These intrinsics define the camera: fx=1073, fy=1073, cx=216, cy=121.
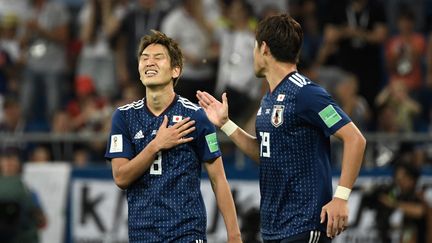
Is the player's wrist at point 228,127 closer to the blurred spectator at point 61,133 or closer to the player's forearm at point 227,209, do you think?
the player's forearm at point 227,209

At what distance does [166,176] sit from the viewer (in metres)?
6.95

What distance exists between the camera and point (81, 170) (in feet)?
44.5

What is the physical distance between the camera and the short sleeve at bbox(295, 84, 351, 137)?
6.84m

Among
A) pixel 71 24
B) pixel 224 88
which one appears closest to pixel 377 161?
pixel 224 88

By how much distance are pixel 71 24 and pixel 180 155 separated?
9.63 metres

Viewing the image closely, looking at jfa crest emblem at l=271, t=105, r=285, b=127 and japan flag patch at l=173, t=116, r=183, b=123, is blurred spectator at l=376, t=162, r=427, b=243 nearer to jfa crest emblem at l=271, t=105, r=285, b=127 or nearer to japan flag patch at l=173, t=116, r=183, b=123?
jfa crest emblem at l=271, t=105, r=285, b=127

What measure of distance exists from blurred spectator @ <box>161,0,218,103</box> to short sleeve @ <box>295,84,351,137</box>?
Result: 6.68 metres

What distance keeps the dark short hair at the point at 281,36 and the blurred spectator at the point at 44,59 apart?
8.48 m

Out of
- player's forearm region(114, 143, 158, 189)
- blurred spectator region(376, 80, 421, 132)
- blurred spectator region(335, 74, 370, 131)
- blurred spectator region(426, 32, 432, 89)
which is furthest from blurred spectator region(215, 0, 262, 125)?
player's forearm region(114, 143, 158, 189)

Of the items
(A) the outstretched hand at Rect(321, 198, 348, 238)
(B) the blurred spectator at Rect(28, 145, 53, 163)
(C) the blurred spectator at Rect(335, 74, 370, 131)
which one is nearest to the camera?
(A) the outstretched hand at Rect(321, 198, 348, 238)

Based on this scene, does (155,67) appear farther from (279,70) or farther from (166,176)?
(279,70)

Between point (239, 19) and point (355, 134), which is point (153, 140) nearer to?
point (355, 134)

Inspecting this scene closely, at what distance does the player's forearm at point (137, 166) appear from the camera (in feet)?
22.5

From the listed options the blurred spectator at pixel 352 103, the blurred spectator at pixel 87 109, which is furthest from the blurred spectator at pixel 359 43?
the blurred spectator at pixel 87 109
